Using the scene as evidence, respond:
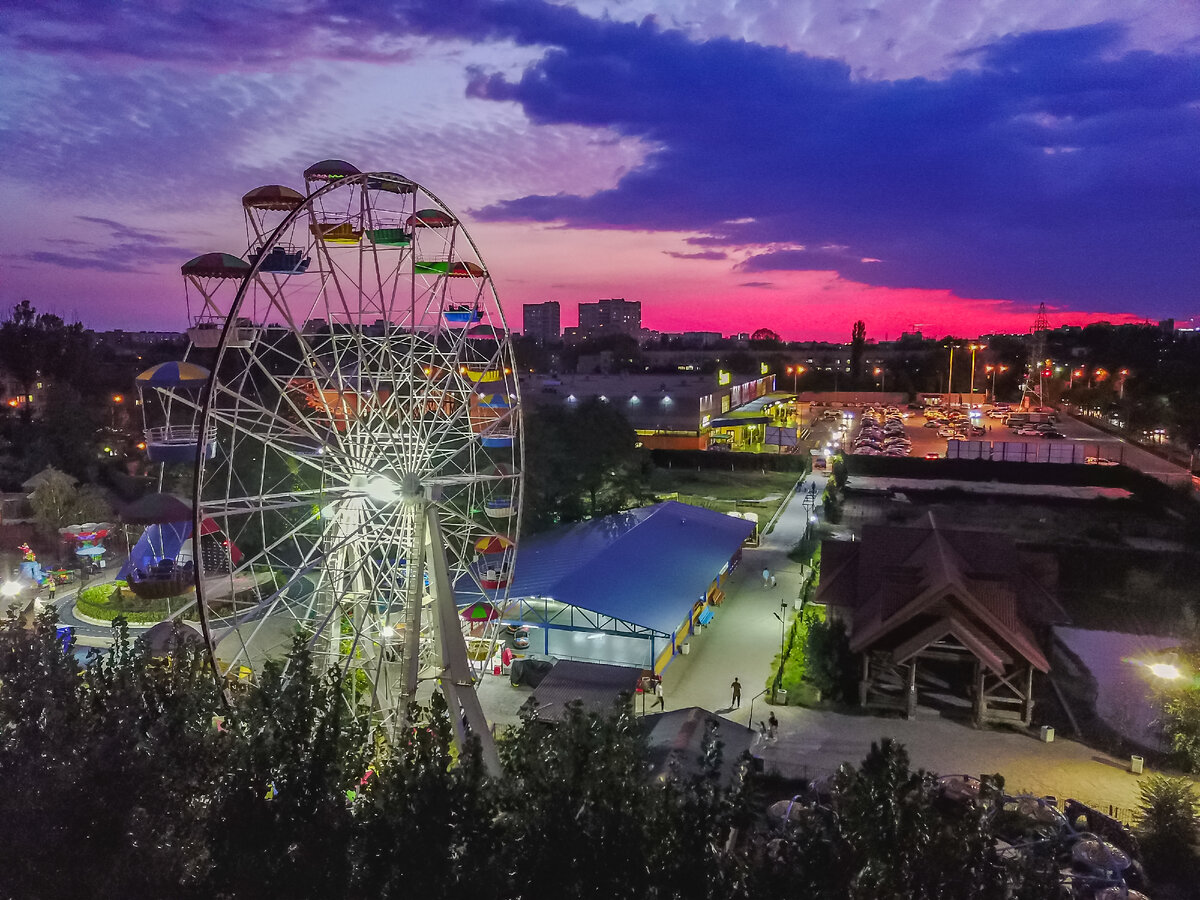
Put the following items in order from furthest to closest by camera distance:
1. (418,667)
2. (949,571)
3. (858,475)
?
(858,475), (949,571), (418,667)

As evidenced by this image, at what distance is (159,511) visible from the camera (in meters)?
13.8

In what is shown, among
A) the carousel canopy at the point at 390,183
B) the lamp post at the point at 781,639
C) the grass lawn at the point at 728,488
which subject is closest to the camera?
the carousel canopy at the point at 390,183

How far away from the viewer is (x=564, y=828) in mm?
6688

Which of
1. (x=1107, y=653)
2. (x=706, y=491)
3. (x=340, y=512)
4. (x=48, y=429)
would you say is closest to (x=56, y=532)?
(x=48, y=429)

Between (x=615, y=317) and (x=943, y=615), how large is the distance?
174 meters

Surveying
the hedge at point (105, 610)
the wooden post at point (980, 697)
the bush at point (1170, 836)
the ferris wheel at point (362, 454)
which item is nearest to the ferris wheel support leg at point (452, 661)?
the ferris wheel at point (362, 454)

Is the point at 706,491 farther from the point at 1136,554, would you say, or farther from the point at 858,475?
the point at 1136,554

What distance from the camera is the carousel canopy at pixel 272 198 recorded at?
40.3 feet

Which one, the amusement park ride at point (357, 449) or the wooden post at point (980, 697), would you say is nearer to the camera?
the amusement park ride at point (357, 449)

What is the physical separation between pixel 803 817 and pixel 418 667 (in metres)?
7.54

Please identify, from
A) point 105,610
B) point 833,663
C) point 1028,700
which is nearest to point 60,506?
point 105,610

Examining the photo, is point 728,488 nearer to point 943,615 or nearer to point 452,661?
point 943,615

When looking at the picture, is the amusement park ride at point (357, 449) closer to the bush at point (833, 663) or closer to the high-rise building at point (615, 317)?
the bush at point (833, 663)

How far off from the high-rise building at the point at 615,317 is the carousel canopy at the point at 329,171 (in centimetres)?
17211
